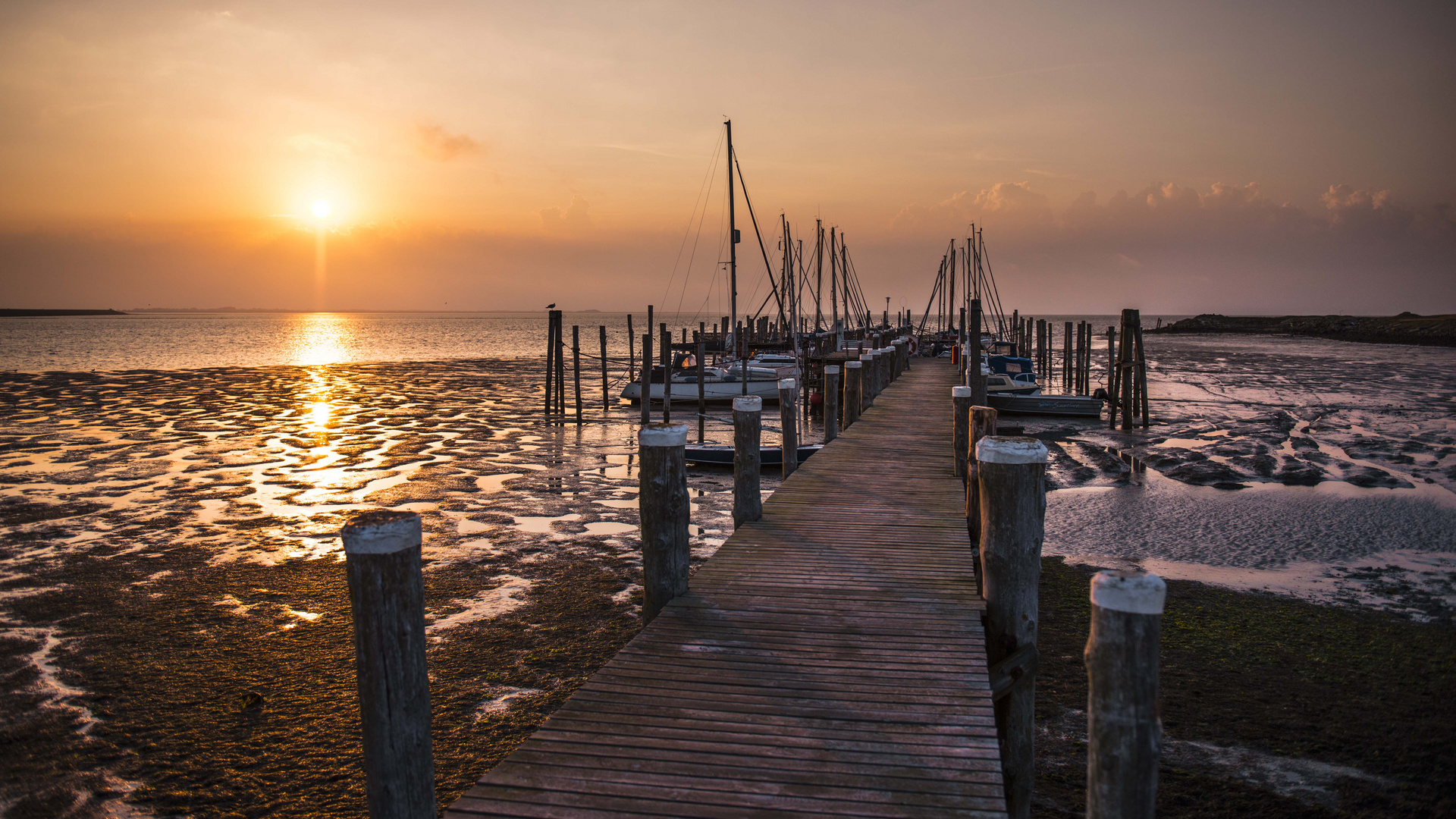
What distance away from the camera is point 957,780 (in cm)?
317

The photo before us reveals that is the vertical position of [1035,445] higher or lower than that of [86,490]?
higher

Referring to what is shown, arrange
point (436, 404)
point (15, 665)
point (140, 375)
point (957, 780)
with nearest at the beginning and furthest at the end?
point (957, 780)
point (15, 665)
point (436, 404)
point (140, 375)

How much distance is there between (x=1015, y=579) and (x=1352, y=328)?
111 meters

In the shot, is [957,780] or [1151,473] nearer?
[957,780]

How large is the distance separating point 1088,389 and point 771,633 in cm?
3335

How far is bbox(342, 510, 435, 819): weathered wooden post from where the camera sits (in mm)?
3037

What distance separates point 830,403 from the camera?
1272 centimetres

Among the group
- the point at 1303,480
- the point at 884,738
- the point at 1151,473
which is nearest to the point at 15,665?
the point at 884,738

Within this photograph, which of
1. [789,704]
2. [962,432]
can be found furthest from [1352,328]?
[789,704]

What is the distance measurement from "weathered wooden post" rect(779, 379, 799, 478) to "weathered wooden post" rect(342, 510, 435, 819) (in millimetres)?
6921

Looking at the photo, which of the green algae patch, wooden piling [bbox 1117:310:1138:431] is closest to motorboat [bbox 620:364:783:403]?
wooden piling [bbox 1117:310:1138:431]

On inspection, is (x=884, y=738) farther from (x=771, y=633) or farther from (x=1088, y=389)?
(x=1088, y=389)

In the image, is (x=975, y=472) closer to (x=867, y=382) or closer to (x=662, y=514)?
(x=662, y=514)

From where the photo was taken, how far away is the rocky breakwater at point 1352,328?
7038 centimetres
